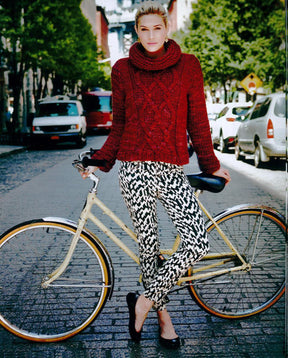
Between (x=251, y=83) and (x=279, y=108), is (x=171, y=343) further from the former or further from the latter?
(x=251, y=83)

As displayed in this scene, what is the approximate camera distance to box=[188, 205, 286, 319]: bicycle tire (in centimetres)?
323

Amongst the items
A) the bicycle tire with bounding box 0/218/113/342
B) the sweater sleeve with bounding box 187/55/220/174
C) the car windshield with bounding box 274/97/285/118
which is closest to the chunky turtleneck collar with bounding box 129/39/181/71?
the sweater sleeve with bounding box 187/55/220/174

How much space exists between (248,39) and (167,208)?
30.8 meters

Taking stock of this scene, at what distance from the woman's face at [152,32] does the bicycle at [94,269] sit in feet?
2.48

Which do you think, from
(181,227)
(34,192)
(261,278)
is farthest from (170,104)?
(34,192)

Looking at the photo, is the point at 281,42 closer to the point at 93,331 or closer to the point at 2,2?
the point at 2,2

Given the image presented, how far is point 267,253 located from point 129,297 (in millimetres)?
1014

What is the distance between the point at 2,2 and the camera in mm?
22453

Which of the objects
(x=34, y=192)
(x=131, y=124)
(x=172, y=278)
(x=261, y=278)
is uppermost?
(x=131, y=124)

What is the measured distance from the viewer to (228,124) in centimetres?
1795

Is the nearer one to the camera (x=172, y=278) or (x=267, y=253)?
(x=172, y=278)

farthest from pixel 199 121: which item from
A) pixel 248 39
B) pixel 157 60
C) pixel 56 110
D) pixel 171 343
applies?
pixel 248 39

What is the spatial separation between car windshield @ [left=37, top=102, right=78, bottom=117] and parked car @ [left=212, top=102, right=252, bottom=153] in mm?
6636

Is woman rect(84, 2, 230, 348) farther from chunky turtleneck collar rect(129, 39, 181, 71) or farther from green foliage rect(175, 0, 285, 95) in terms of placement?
green foliage rect(175, 0, 285, 95)
